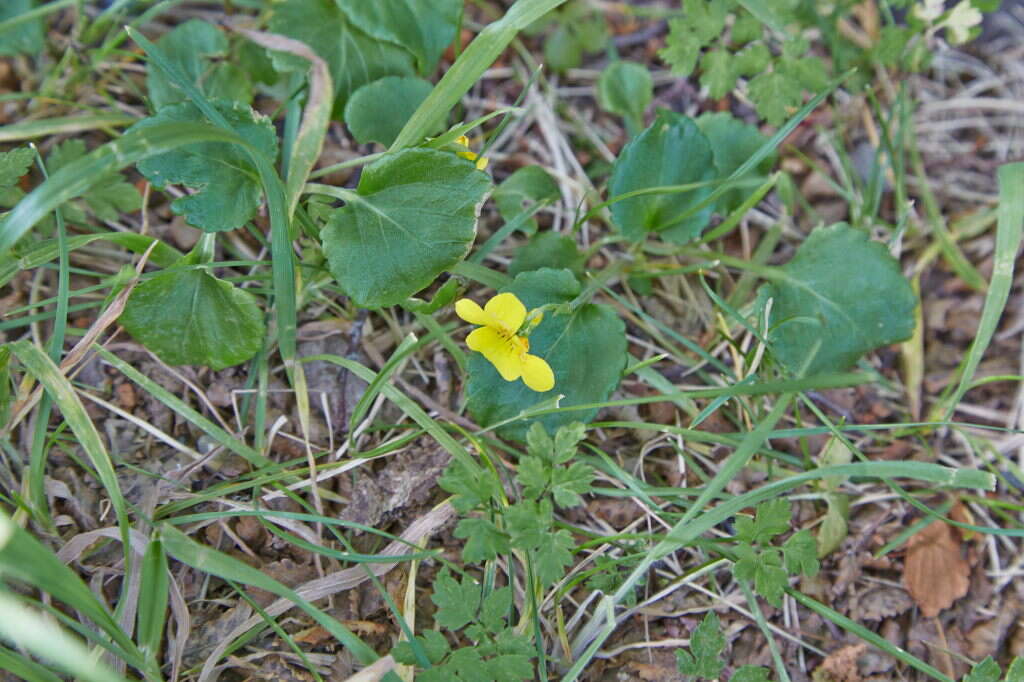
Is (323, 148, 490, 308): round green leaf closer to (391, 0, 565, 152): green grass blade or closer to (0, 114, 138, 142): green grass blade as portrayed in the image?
(391, 0, 565, 152): green grass blade

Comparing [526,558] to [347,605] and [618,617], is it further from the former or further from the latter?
[347,605]

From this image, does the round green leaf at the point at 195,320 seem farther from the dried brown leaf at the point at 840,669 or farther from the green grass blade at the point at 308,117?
the dried brown leaf at the point at 840,669

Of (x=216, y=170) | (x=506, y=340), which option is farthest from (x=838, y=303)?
(x=216, y=170)

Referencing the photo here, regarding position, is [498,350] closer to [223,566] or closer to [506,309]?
[506,309]

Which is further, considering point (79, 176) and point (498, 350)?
point (498, 350)

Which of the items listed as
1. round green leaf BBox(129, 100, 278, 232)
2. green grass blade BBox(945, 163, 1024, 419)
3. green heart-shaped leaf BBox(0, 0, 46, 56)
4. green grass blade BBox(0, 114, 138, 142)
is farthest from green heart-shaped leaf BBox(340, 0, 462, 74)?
green grass blade BBox(945, 163, 1024, 419)

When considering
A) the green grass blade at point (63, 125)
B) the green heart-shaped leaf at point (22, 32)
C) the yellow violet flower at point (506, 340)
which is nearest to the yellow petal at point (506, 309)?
the yellow violet flower at point (506, 340)
